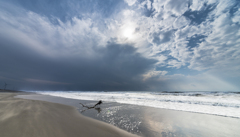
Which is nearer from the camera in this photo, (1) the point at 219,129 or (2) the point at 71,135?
(2) the point at 71,135

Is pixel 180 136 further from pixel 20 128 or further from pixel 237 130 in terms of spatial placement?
pixel 20 128

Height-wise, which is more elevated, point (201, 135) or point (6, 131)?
point (6, 131)

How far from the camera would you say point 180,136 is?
3377mm

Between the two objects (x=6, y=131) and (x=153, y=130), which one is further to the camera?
(x=153, y=130)

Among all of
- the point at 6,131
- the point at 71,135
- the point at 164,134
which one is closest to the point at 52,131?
the point at 71,135

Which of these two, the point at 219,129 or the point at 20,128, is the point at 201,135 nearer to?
the point at 219,129

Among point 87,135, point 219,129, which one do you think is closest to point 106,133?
point 87,135

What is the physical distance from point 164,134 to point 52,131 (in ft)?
13.7

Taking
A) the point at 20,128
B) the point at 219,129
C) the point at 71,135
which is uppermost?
the point at 20,128

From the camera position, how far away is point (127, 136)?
321 centimetres

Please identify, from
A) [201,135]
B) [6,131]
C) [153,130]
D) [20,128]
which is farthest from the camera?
[153,130]

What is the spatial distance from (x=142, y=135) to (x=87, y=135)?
2.01 m

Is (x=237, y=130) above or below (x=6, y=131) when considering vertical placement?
Result: below

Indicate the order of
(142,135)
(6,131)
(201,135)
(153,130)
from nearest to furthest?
(6,131), (142,135), (201,135), (153,130)
